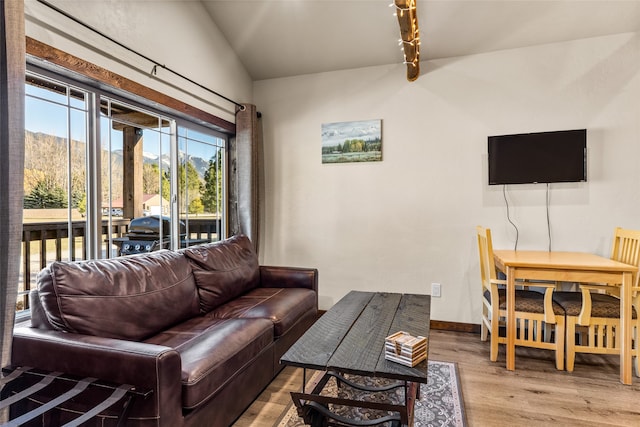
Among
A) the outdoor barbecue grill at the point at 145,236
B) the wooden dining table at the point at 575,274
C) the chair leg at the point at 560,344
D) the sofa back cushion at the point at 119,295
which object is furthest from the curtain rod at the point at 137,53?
the chair leg at the point at 560,344

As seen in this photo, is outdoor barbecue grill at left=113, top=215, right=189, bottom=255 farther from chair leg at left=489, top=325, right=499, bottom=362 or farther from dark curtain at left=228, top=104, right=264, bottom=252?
chair leg at left=489, top=325, right=499, bottom=362

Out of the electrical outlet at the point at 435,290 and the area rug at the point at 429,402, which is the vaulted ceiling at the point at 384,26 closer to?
the electrical outlet at the point at 435,290

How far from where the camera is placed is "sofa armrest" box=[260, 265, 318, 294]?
3.13 meters

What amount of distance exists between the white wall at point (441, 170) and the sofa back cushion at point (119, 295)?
71.0 inches

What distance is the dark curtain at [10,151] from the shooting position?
154 cm

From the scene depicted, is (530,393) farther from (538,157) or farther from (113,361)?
(113,361)

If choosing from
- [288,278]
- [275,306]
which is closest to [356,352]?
[275,306]

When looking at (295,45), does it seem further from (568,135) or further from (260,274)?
(568,135)

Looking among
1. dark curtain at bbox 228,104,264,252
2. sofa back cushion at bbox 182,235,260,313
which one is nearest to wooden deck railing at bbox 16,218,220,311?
sofa back cushion at bbox 182,235,260,313

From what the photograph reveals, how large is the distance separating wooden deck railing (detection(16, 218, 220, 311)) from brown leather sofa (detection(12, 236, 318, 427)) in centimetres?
39

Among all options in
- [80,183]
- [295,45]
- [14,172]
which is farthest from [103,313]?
[295,45]

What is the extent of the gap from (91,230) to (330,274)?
7.50 ft

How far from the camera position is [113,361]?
56.0 inches

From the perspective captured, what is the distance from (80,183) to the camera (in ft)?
7.39
